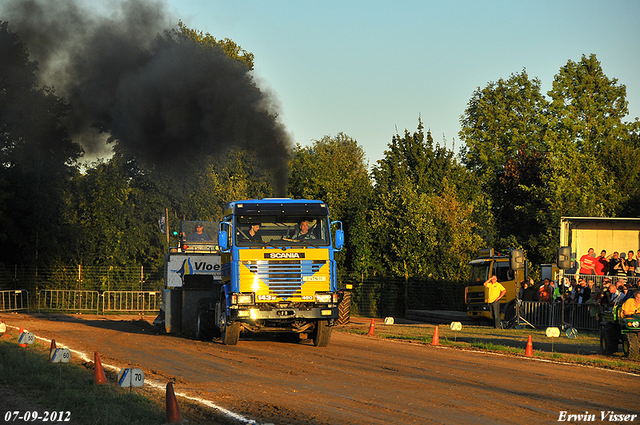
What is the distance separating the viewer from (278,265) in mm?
16047

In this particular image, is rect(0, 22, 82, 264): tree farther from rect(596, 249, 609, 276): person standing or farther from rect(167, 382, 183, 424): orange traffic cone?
rect(167, 382, 183, 424): orange traffic cone

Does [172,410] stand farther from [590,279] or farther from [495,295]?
[590,279]

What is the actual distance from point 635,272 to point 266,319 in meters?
13.4

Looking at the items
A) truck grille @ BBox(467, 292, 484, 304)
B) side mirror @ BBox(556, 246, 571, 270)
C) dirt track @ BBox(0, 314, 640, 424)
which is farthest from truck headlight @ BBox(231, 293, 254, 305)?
truck grille @ BBox(467, 292, 484, 304)

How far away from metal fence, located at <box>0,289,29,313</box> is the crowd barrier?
812 mm

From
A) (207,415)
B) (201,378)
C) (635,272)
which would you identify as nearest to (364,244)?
(635,272)

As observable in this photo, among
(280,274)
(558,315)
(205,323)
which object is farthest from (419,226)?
(280,274)

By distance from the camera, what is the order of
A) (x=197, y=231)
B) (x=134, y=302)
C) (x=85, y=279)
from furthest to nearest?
(x=85, y=279) < (x=134, y=302) < (x=197, y=231)

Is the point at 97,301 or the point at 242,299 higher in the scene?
the point at 242,299

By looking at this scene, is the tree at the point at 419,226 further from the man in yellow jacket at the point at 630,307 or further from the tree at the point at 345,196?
the man in yellow jacket at the point at 630,307

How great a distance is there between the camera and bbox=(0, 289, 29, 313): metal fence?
32.9 metres

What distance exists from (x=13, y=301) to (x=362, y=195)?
21.7 meters

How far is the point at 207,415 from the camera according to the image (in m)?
8.71

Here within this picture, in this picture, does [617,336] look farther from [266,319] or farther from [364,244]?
[364,244]
